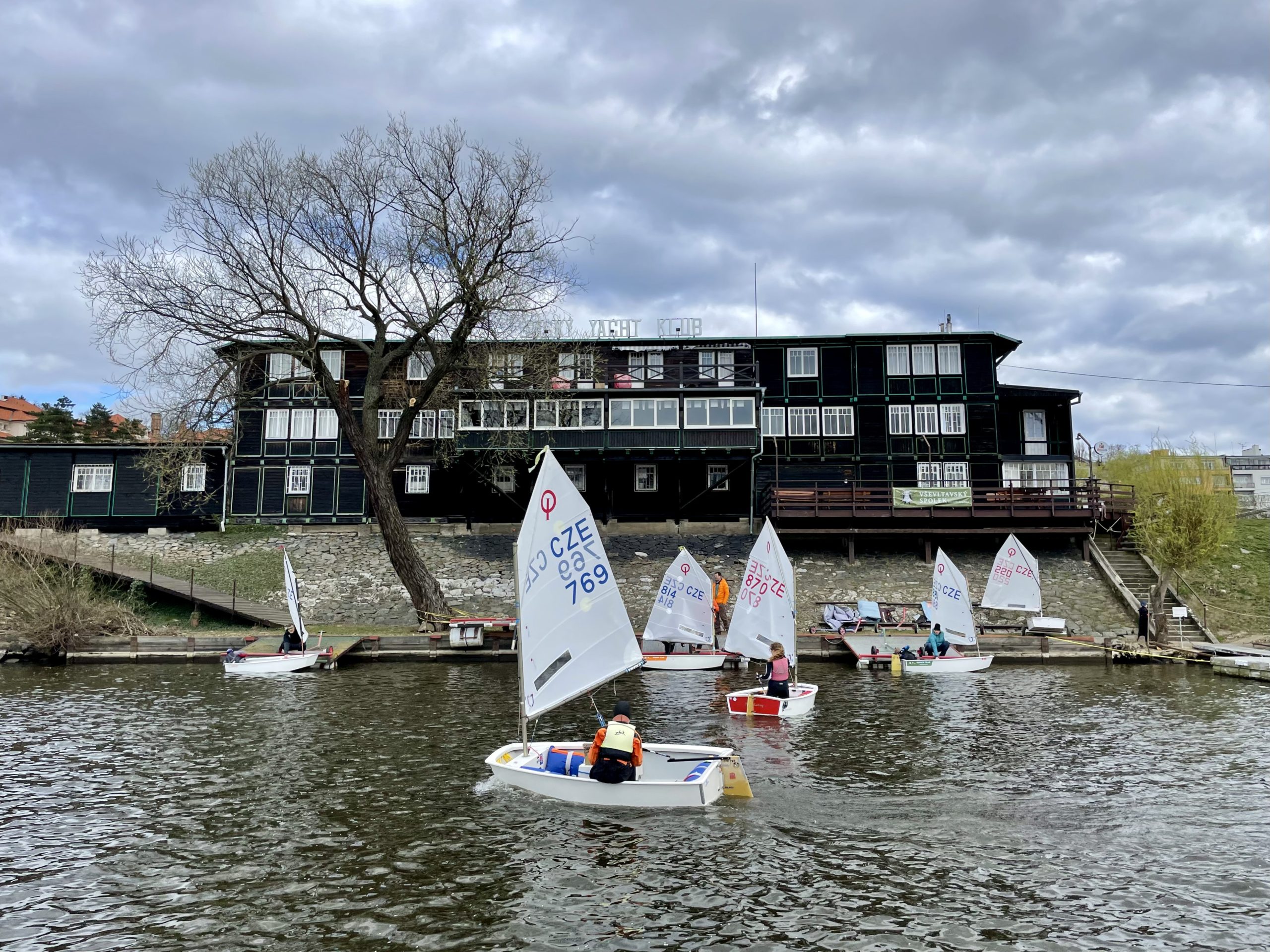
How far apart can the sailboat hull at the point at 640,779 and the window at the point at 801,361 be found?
38999 mm

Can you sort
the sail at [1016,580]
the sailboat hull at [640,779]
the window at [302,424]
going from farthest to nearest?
1. the window at [302,424]
2. the sail at [1016,580]
3. the sailboat hull at [640,779]

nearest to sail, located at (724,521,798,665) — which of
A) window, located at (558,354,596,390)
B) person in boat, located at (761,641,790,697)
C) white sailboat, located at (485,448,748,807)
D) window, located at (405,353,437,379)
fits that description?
person in boat, located at (761,641,790,697)

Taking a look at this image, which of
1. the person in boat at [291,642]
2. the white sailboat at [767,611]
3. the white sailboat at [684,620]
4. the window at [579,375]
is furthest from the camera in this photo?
the window at [579,375]

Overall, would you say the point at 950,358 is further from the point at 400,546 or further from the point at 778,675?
the point at 778,675

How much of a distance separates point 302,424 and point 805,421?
3018cm

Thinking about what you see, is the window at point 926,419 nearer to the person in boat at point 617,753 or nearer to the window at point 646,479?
the window at point 646,479

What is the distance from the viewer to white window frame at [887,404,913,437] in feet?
161

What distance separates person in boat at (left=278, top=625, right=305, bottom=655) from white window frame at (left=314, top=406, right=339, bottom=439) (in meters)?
24.8

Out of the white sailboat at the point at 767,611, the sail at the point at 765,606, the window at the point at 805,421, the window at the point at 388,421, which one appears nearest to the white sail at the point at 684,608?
the white sailboat at the point at 767,611

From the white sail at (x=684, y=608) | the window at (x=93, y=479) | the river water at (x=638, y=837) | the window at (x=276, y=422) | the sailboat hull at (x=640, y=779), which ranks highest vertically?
the window at (x=276, y=422)

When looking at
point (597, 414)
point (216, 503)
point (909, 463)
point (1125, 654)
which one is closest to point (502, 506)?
point (597, 414)

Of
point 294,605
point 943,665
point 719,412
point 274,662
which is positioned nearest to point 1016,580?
point 943,665

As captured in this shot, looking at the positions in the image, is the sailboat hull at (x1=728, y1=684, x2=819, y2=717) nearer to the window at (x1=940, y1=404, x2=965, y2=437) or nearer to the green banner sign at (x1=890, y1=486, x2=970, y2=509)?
the green banner sign at (x1=890, y1=486, x2=970, y2=509)

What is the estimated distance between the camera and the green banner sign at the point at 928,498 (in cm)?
4131
